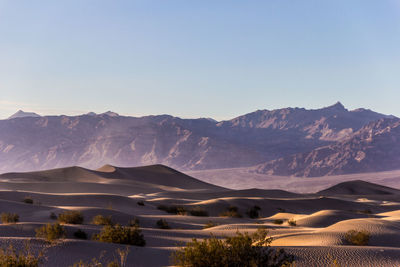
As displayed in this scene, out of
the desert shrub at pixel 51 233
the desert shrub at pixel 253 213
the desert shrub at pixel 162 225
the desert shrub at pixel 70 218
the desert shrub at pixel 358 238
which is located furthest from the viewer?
the desert shrub at pixel 253 213

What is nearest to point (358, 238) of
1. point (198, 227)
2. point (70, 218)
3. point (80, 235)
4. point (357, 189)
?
point (198, 227)

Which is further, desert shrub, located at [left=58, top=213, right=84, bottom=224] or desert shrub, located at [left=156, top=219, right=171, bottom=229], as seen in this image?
desert shrub, located at [left=156, top=219, right=171, bottom=229]

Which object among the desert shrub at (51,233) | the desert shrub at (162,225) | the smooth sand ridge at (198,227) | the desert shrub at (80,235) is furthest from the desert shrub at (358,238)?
the desert shrub at (51,233)

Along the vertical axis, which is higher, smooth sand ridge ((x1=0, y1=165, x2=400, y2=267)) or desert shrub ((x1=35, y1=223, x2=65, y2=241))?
desert shrub ((x1=35, y1=223, x2=65, y2=241))

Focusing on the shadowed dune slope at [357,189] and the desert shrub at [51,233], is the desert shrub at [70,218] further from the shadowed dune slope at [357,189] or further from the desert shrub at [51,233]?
the shadowed dune slope at [357,189]

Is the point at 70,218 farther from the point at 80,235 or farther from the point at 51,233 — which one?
the point at 51,233

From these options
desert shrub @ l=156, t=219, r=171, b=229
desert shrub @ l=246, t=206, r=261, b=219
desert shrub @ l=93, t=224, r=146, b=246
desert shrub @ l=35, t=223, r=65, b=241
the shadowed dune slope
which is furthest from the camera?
the shadowed dune slope

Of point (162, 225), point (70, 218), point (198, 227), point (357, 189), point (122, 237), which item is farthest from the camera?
point (357, 189)

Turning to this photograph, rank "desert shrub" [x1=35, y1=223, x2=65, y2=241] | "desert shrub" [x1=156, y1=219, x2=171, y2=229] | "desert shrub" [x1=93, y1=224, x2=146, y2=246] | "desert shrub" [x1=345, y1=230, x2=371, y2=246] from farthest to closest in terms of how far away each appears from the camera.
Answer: "desert shrub" [x1=156, y1=219, x2=171, y2=229] < "desert shrub" [x1=345, y1=230, x2=371, y2=246] < "desert shrub" [x1=93, y1=224, x2=146, y2=246] < "desert shrub" [x1=35, y1=223, x2=65, y2=241]

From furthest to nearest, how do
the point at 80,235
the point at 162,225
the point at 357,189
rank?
the point at 357,189 → the point at 162,225 → the point at 80,235

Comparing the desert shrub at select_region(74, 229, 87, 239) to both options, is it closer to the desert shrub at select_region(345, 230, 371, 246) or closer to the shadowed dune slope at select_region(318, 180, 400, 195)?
the desert shrub at select_region(345, 230, 371, 246)

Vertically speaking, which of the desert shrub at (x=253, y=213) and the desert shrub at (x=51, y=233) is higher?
the desert shrub at (x=51, y=233)

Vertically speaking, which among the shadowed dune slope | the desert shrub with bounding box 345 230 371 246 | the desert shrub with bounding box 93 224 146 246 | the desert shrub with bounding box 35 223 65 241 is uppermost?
the desert shrub with bounding box 35 223 65 241

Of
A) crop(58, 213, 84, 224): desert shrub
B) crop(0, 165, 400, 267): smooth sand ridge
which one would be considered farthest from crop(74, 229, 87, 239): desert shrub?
crop(58, 213, 84, 224): desert shrub
